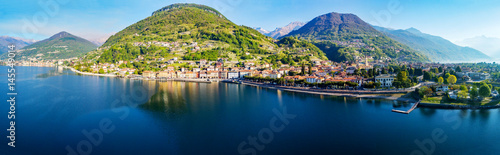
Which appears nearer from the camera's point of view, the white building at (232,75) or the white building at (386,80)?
the white building at (386,80)

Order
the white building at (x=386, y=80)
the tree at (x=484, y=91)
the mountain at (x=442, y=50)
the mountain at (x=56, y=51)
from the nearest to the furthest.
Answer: the tree at (x=484, y=91) → the white building at (x=386, y=80) → the mountain at (x=56, y=51) → the mountain at (x=442, y=50)

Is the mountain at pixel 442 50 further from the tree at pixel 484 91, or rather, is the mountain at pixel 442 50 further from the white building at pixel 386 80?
the tree at pixel 484 91

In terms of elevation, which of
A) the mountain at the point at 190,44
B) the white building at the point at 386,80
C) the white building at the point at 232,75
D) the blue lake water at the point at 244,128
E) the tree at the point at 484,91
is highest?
the mountain at the point at 190,44

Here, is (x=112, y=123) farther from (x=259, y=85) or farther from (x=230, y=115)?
(x=259, y=85)

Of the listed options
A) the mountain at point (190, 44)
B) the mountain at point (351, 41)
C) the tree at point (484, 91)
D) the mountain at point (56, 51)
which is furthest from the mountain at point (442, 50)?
the mountain at point (56, 51)

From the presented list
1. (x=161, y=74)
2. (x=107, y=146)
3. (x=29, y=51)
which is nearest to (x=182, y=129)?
(x=107, y=146)

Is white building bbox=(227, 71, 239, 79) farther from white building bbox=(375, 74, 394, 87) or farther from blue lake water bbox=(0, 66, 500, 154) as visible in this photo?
blue lake water bbox=(0, 66, 500, 154)
